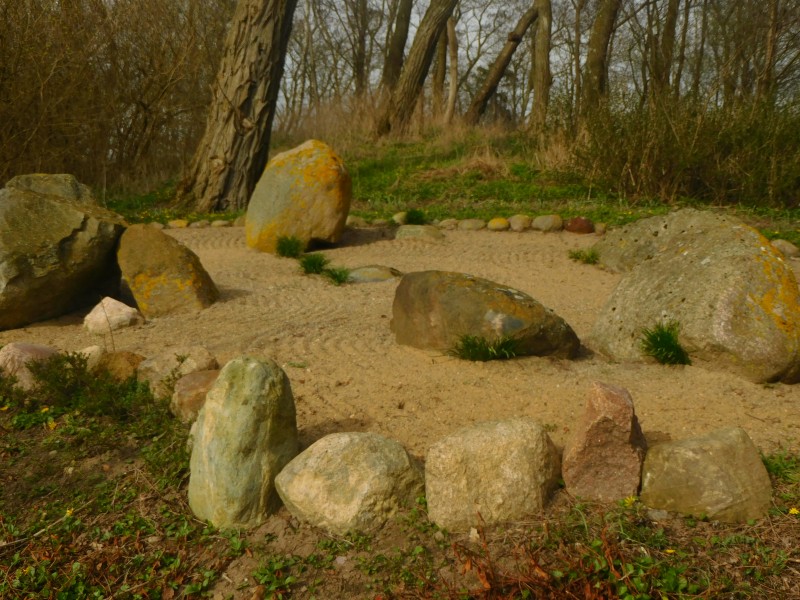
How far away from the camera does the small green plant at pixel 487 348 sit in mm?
4406

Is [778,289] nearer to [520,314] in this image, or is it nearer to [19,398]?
[520,314]

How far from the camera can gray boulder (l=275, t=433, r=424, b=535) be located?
2.93 meters

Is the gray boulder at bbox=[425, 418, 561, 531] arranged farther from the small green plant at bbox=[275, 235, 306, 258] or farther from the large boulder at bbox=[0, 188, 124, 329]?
the small green plant at bbox=[275, 235, 306, 258]

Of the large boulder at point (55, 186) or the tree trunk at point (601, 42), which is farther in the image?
the tree trunk at point (601, 42)

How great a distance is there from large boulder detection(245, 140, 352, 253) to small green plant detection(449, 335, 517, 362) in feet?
13.7

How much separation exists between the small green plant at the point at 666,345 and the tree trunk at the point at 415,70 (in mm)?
12192

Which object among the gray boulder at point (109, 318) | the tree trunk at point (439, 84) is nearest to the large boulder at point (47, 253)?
the gray boulder at point (109, 318)

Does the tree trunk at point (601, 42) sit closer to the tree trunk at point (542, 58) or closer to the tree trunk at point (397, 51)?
the tree trunk at point (542, 58)

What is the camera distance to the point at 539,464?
294cm

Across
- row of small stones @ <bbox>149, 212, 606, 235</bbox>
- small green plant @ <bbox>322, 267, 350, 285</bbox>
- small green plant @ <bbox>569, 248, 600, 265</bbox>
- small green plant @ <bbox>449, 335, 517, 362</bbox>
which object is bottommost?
small green plant @ <bbox>449, 335, 517, 362</bbox>

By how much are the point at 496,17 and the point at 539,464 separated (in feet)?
99.5

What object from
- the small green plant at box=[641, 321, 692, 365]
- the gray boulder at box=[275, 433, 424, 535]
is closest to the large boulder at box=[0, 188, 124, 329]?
the gray boulder at box=[275, 433, 424, 535]

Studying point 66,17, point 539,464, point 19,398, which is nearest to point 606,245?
point 539,464

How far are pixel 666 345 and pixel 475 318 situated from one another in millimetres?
1134
